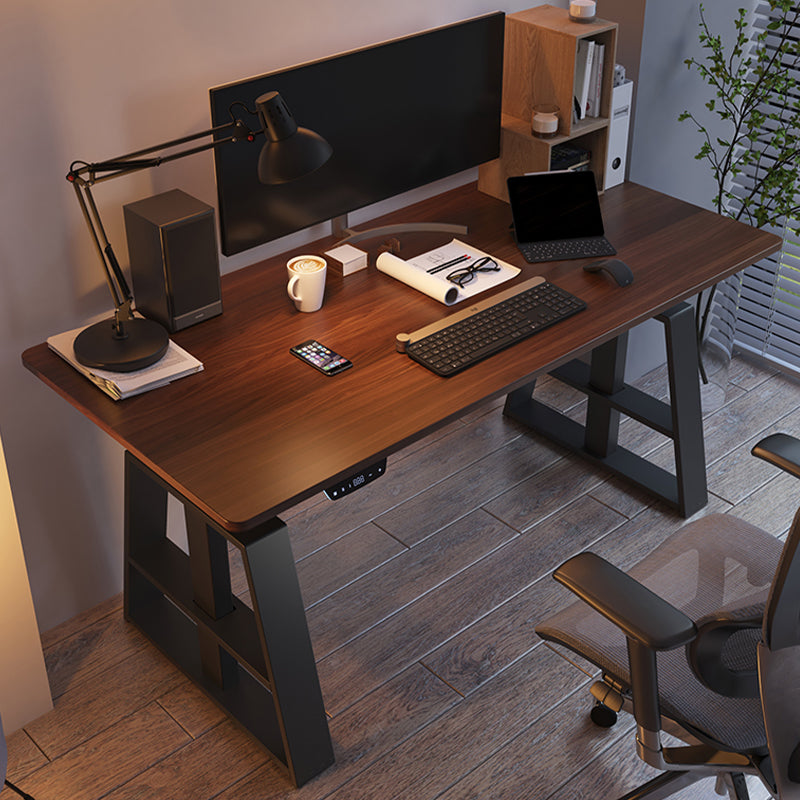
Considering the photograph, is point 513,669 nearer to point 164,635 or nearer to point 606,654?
point 606,654

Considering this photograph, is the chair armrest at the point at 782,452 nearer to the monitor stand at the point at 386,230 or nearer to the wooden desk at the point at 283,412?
the wooden desk at the point at 283,412

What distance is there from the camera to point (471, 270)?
7.95ft

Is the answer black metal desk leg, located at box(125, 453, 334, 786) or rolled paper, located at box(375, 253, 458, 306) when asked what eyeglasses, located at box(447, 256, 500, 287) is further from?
A: black metal desk leg, located at box(125, 453, 334, 786)

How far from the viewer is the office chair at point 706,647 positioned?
1497 millimetres

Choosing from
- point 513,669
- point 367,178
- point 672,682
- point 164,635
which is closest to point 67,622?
point 164,635

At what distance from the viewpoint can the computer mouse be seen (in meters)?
2.37

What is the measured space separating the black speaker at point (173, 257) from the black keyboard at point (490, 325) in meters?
0.47

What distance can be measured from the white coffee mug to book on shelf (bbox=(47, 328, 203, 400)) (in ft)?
1.01

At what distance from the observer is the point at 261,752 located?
226 cm

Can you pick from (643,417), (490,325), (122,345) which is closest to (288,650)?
(122,345)

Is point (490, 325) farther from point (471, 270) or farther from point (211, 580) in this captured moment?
point (211, 580)

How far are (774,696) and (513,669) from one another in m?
0.98

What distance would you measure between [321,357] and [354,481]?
0.35m

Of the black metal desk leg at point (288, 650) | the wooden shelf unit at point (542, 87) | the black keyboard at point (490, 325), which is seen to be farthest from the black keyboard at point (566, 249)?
the black metal desk leg at point (288, 650)
